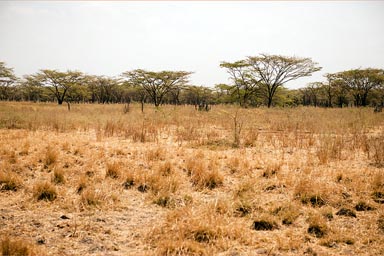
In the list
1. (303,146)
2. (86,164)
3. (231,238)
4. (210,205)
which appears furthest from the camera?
(303,146)

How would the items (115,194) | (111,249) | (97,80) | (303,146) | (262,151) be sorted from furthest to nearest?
(97,80)
(303,146)
(262,151)
(115,194)
(111,249)

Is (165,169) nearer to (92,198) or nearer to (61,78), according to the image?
(92,198)

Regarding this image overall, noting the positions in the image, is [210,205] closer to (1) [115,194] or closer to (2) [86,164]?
(1) [115,194]

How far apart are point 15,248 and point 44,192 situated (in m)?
1.41

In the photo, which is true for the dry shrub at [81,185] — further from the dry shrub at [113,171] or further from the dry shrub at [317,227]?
the dry shrub at [317,227]

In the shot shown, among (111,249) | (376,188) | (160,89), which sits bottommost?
(111,249)

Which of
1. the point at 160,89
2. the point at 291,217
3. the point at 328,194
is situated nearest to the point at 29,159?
the point at 291,217

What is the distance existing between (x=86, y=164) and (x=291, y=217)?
146 inches

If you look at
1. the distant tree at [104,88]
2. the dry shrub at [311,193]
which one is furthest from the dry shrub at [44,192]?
the distant tree at [104,88]

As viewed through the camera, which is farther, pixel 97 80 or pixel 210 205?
pixel 97 80

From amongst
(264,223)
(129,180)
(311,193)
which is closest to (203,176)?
(129,180)

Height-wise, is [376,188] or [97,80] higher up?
[97,80]

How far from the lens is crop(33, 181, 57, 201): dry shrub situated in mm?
3525

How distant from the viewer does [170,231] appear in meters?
2.70
